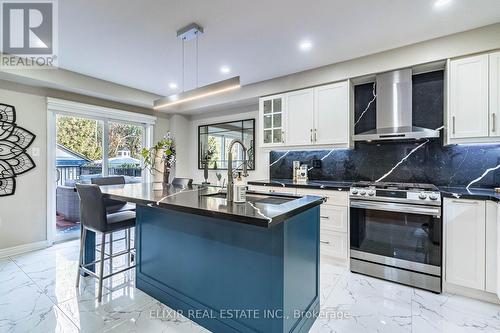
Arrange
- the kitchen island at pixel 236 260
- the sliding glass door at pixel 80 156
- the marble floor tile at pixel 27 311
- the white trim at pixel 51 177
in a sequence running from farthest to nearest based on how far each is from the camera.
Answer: the sliding glass door at pixel 80 156
the white trim at pixel 51 177
the marble floor tile at pixel 27 311
the kitchen island at pixel 236 260

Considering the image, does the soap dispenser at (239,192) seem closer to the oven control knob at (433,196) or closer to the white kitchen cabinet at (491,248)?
the oven control knob at (433,196)

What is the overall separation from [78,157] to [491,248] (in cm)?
556

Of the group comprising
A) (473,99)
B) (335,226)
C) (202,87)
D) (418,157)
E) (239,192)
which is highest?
(202,87)

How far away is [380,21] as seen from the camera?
2.37 meters

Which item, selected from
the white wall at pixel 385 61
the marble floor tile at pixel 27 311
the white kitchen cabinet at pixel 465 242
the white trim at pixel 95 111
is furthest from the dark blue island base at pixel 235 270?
the white trim at pixel 95 111

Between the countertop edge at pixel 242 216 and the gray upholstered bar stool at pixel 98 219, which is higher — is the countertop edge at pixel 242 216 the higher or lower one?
the higher one

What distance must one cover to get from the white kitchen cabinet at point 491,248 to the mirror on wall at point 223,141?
128 inches

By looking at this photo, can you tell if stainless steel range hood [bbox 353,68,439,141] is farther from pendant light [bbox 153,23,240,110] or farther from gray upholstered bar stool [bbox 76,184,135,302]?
gray upholstered bar stool [bbox 76,184,135,302]

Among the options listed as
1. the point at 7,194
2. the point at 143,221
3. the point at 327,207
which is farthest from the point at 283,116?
the point at 7,194

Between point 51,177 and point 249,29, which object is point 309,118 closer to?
point 249,29

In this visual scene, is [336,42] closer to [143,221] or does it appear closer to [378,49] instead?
[378,49]

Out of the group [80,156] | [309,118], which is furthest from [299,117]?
[80,156]

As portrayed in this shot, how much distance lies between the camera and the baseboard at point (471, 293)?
223 cm

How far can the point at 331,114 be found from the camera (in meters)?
3.38
